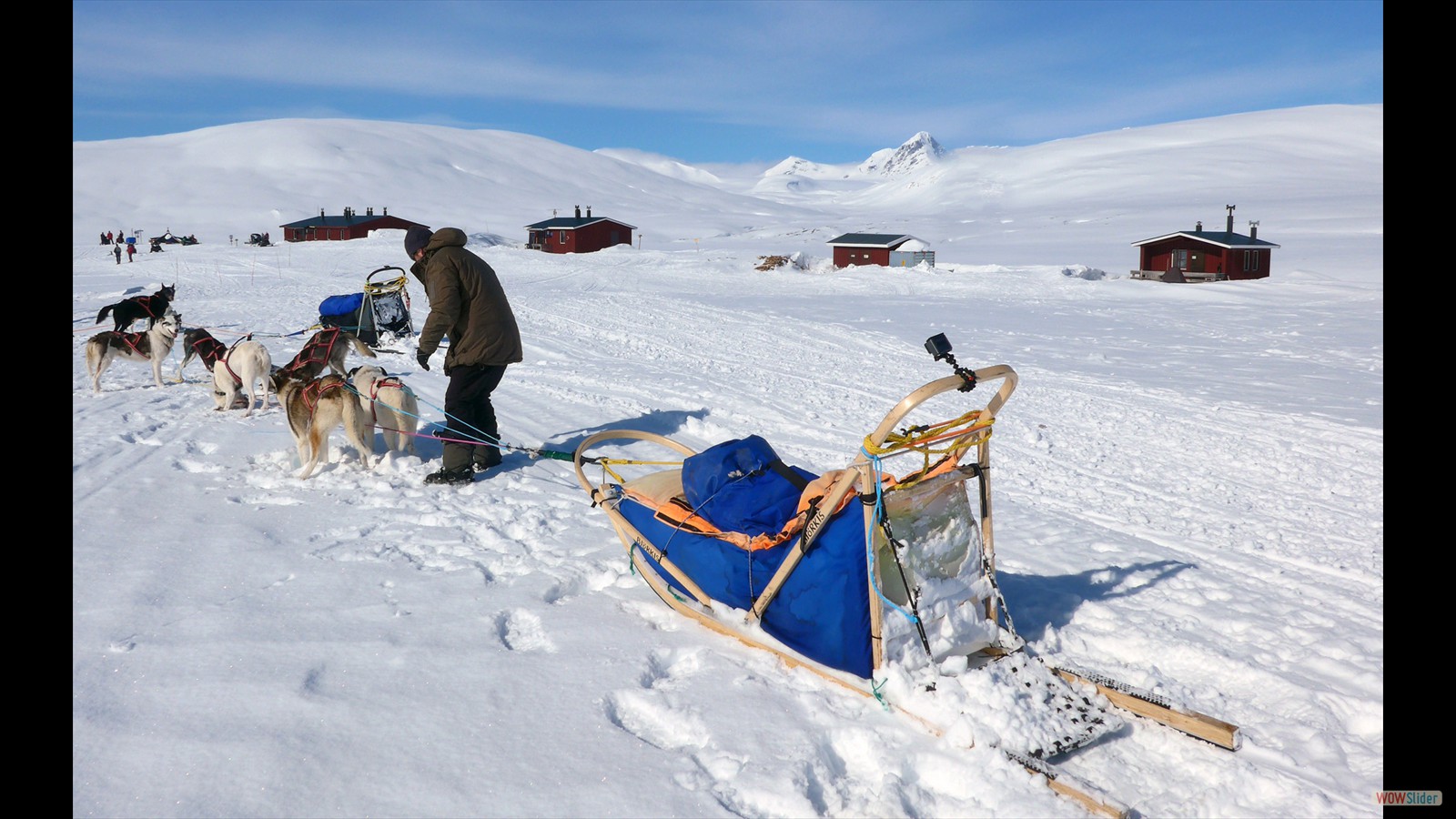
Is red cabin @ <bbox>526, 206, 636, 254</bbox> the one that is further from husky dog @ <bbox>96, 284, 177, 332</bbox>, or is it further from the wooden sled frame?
the wooden sled frame

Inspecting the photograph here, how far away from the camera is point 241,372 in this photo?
22.8 ft

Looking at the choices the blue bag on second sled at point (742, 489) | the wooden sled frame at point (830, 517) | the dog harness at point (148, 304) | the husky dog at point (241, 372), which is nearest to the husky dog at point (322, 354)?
the husky dog at point (241, 372)

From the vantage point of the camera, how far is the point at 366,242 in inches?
1480

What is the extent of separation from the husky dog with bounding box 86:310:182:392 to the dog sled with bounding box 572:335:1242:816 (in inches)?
263

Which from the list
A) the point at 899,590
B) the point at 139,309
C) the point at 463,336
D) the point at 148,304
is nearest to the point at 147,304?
the point at 148,304

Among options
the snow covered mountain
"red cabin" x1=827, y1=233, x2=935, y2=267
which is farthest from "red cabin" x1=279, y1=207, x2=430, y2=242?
"red cabin" x1=827, y1=233, x2=935, y2=267

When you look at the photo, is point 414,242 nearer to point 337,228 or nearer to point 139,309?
point 139,309

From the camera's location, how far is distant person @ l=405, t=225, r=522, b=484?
17.6 ft

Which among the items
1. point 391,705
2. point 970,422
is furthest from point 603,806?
point 970,422

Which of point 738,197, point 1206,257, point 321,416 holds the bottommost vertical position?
point 321,416

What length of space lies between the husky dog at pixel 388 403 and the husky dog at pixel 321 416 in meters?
0.08

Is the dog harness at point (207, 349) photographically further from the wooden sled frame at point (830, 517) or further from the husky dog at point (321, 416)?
the wooden sled frame at point (830, 517)

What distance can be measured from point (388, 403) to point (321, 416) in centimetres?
39
